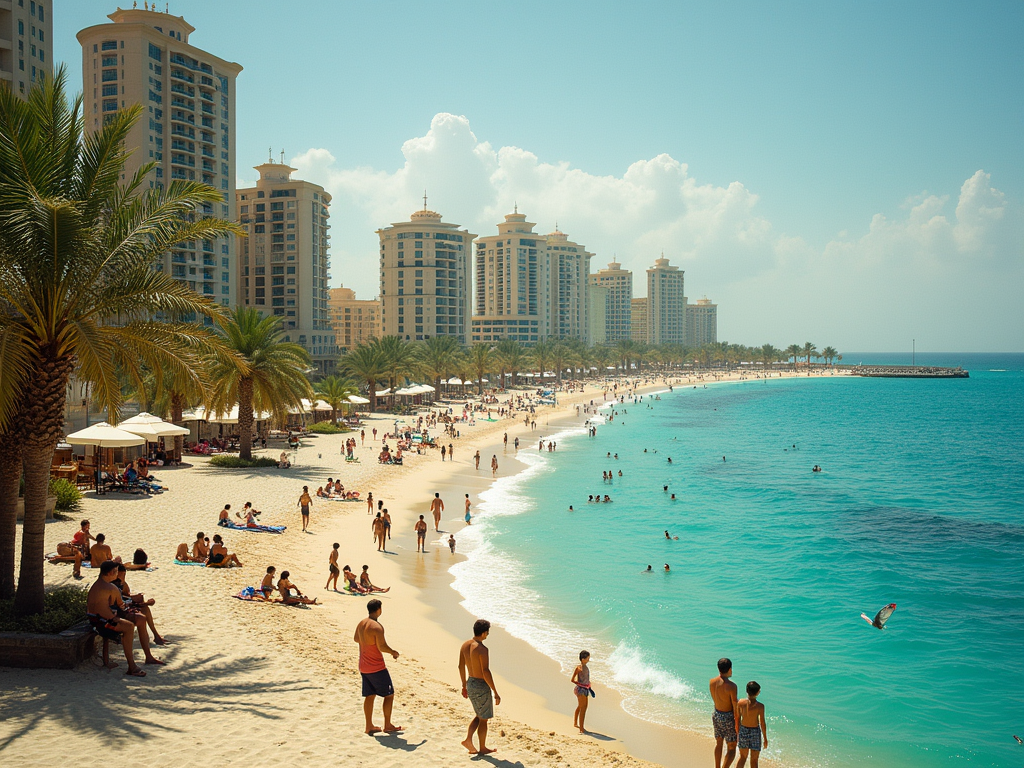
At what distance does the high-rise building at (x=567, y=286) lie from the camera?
575 feet

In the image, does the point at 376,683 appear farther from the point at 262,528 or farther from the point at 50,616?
the point at 262,528

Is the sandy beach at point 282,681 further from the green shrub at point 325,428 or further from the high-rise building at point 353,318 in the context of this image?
the high-rise building at point 353,318

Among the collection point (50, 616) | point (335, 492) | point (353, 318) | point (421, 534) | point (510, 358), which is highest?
point (353, 318)

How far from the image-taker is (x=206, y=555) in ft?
52.4

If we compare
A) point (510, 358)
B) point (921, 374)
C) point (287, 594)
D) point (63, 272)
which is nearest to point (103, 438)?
point (287, 594)

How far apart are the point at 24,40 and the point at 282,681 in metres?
48.7

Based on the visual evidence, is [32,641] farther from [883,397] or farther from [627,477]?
[883,397]

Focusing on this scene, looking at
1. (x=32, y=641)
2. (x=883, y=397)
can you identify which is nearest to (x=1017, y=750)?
(x=32, y=641)

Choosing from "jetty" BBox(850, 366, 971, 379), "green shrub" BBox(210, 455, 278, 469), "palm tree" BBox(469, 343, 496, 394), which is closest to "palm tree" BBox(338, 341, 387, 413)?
"palm tree" BBox(469, 343, 496, 394)

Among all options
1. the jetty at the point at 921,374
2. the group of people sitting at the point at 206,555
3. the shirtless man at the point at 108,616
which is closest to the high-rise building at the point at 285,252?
the group of people sitting at the point at 206,555

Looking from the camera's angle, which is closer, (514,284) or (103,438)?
(103,438)

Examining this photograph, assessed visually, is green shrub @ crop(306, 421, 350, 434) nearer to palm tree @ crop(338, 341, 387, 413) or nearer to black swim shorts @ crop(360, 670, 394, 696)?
palm tree @ crop(338, 341, 387, 413)

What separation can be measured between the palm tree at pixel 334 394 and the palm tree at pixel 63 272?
3629 cm

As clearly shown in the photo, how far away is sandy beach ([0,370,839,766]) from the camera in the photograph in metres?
7.75
